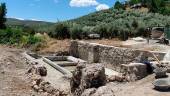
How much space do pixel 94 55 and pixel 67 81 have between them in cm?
650

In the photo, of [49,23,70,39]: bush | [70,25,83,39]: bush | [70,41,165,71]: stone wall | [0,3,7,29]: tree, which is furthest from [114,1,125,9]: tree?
[70,41,165,71]: stone wall

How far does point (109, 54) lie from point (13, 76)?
6361 mm

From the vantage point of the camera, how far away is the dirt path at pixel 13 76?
20.4 meters

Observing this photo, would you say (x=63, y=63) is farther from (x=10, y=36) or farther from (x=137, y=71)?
(x=10, y=36)

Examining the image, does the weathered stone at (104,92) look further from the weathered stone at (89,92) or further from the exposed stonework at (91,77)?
the exposed stonework at (91,77)

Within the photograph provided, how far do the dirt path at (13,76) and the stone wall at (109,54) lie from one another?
166 inches

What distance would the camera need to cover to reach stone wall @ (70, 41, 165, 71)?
65.3 ft

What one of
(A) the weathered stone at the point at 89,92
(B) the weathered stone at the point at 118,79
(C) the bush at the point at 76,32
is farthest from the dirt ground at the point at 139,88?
(C) the bush at the point at 76,32

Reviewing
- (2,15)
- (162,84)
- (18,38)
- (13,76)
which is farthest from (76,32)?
(162,84)

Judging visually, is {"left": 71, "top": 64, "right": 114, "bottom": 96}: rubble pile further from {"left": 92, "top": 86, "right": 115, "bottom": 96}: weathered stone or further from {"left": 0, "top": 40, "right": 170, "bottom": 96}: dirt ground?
{"left": 92, "top": 86, "right": 115, "bottom": 96}: weathered stone

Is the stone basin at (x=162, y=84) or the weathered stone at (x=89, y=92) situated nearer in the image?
the weathered stone at (x=89, y=92)

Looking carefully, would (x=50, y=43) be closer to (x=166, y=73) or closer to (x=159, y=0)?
(x=166, y=73)

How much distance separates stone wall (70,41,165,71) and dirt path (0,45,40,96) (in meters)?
4.20

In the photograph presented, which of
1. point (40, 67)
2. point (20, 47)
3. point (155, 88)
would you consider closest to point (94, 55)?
point (40, 67)
